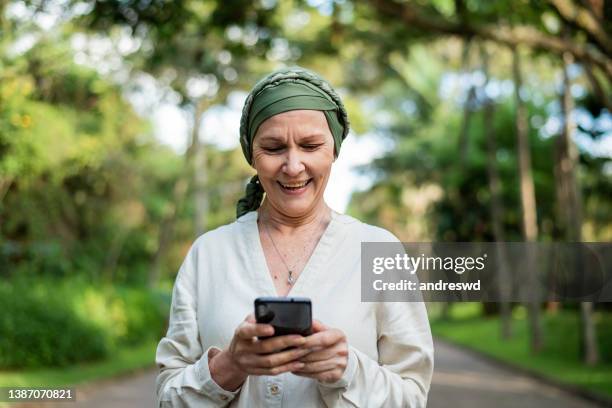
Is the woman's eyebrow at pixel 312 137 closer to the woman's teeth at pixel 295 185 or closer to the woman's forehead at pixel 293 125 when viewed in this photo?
the woman's forehead at pixel 293 125

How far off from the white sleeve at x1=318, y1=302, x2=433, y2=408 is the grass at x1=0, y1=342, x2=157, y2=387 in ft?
34.3

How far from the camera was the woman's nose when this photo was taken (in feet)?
6.91

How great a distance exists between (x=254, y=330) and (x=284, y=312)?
2.9 inches

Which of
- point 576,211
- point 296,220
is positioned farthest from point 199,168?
point 296,220

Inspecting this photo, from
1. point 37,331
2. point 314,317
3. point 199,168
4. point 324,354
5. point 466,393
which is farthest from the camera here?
point 199,168

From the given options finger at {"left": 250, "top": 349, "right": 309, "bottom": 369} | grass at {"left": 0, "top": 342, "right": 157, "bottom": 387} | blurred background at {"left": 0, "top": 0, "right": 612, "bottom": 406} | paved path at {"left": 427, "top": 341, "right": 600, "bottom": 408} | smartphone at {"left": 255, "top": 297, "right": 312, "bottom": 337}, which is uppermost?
blurred background at {"left": 0, "top": 0, "right": 612, "bottom": 406}

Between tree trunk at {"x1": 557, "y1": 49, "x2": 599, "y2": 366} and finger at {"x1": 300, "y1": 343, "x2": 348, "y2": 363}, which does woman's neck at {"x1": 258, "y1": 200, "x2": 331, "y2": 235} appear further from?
tree trunk at {"x1": 557, "y1": 49, "x2": 599, "y2": 366}

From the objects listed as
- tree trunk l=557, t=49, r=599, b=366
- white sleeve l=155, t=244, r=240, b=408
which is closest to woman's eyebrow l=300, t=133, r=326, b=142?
white sleeve l=155, t=244, r=240, b=408

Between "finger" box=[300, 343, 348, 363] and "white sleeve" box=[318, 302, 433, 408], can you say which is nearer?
"finger" box=[300, 343, 348, 363]

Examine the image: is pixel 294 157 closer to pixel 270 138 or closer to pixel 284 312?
pixel 270 138

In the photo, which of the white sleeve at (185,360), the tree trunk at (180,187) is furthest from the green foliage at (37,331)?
the white sleeve at (185,360)

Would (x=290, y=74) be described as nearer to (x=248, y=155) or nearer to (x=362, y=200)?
(x=248, y=155)

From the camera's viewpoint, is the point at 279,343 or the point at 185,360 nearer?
the point at 279,343

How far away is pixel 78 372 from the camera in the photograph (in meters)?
14.6
